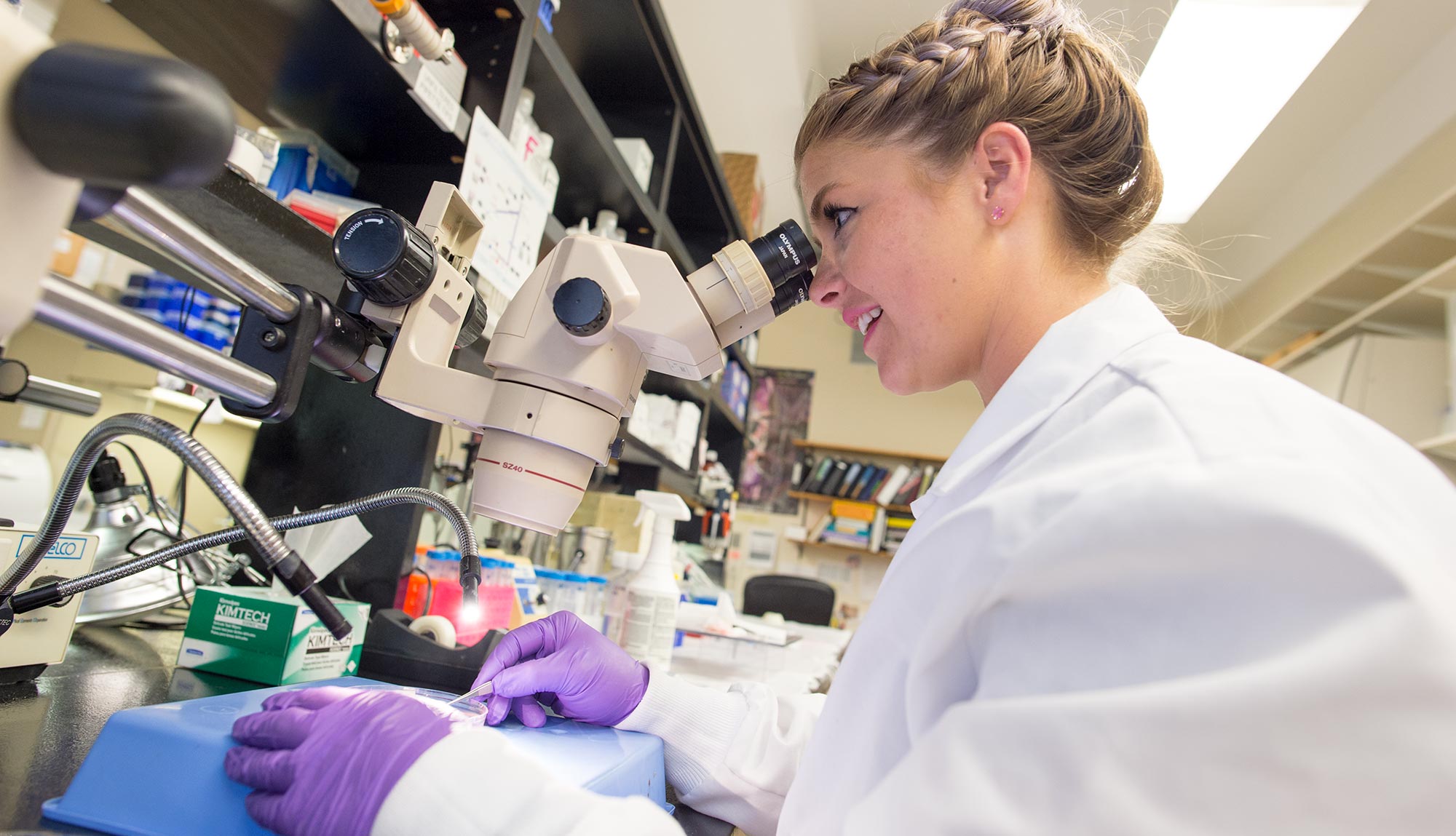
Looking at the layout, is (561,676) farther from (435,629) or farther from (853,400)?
(853,400)

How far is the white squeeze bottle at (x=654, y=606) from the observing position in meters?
1.57

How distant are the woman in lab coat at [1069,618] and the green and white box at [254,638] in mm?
265

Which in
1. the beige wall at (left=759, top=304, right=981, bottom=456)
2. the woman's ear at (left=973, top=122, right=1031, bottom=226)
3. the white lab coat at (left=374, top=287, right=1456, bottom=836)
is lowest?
the white lab coat at (left=374, top=287, right=1456, bottom=836)

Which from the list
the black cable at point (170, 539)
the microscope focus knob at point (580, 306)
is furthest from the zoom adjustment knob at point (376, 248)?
the black cable at point (170, 539)

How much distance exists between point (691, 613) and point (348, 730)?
5.57ft

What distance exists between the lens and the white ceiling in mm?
2992

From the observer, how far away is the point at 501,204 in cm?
142

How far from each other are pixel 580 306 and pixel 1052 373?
45 cm

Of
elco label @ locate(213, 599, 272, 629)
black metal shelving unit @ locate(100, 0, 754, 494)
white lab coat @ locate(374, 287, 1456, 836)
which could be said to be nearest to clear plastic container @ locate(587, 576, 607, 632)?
→ black metal shelving unit @ locate(100, 0, 754, 494)

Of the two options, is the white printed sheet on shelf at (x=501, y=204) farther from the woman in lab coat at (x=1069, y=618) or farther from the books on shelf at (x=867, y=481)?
the books on shelf at (x=867, y=481)

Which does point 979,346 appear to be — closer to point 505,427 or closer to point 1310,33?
point 505,427

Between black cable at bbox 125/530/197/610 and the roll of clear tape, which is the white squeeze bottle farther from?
black cable at bbox 125/530/197/610

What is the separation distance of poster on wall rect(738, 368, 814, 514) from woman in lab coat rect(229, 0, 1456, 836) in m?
5.28

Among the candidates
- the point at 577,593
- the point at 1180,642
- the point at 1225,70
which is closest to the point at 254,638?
the point at 577,593
